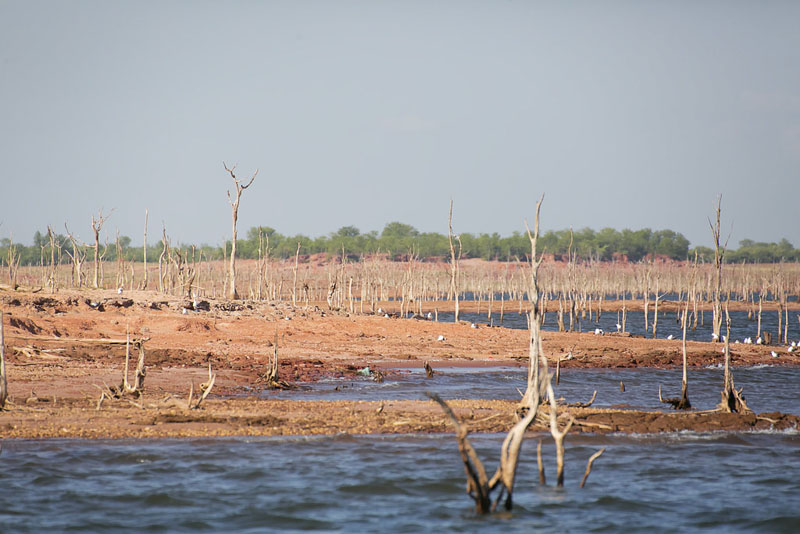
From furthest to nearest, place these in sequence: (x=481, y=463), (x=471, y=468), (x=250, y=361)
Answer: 1. (x=250, y=361)
2. (x=471, y=468)
3. (x=481, y=463)

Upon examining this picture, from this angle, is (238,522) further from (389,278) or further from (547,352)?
(389,278)

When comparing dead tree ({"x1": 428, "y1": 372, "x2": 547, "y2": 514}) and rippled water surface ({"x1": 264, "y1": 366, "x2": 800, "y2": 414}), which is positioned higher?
dead tree ({"x1": 428, "y1": 372, "x2": 547, "y2": 514})

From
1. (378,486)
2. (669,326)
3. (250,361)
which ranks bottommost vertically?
(669,326)

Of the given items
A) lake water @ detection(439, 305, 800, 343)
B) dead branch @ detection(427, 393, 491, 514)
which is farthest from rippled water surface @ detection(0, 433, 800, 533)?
lake water @ detection(439, 305, 800, 343)

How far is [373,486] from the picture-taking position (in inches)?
460

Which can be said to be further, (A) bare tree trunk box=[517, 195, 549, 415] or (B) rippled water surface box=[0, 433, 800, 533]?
(A) bare tree trunk box=[517, 195, 549, 415]

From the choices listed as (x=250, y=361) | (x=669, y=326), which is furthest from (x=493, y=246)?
(x=250, y=361)

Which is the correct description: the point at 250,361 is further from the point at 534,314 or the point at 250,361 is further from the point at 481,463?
the point at 481,463

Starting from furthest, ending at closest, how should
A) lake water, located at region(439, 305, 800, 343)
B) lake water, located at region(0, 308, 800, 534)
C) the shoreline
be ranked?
lake water, located at region(439, 305, 800, 343) → the shoreline → lake water, located at region(0, 308, 800, 534)

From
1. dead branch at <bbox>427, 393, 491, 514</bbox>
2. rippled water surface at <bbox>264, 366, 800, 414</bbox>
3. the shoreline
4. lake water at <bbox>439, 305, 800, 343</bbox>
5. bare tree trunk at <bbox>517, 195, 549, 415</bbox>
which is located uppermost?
bare tree trunk at <bbox>517, 195, 549, 415</bbox>

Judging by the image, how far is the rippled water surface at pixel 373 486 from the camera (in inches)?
400

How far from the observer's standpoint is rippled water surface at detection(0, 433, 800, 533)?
10164 millimetres

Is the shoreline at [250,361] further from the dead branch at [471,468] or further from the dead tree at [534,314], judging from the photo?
the dead branch at [471,468]

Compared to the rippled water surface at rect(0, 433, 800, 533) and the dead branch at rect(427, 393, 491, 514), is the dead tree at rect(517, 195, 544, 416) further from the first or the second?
the dead branch at rect(427, 393, 491, 514)
